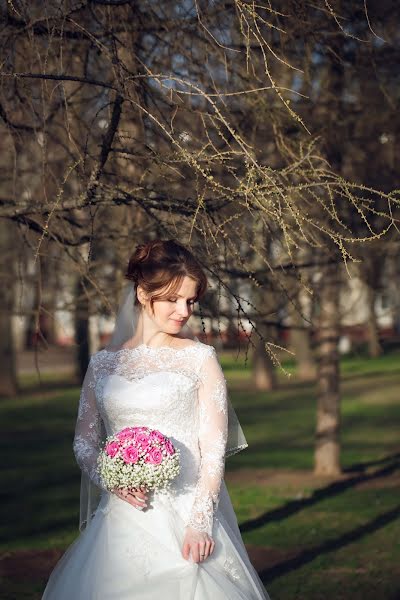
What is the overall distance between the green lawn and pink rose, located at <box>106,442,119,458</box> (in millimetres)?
3408

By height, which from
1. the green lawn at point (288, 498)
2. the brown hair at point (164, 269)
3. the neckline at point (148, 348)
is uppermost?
the brown hair at point (164, 269)

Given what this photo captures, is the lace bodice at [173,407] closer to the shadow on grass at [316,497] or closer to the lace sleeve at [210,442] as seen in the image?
the lace sleeve at [210,442]

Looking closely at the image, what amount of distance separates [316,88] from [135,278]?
26.1 feet

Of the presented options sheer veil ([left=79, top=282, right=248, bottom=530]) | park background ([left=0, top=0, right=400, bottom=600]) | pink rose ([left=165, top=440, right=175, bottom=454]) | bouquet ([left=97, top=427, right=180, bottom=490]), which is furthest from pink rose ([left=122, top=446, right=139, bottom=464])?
park background ([left=0, top=0, right=400, bottom=600])

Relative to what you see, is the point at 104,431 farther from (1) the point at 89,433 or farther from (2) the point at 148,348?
(2) the point at 148,348

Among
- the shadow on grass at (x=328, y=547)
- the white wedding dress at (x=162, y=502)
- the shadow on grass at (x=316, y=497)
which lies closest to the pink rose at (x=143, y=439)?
the white wedding dress at (x=162, y=502)

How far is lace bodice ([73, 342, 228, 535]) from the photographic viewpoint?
4605mm

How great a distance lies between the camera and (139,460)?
14.5 ft

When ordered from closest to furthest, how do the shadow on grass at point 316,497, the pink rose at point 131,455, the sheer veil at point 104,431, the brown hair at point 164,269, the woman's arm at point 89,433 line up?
the pink rose at point 131,455, the brown hair at point 164,269, the woman's arm at point 89,433, the sheer veil at point 104,431, the shadow on grass at point 316,497

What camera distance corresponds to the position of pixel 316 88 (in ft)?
40.3

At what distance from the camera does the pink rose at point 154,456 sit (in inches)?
174

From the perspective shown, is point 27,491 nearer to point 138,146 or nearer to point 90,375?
point 138,146

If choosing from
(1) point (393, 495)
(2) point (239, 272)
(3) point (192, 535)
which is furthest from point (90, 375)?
(1) point (393, 495)

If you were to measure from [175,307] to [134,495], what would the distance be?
83cm
